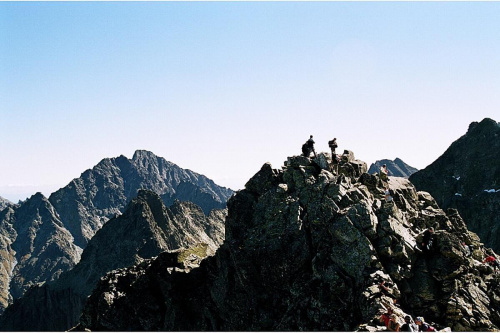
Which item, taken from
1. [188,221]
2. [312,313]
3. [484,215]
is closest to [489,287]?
[312,313]

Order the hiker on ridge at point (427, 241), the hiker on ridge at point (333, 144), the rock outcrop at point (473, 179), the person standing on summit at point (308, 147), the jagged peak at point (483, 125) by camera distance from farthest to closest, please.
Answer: the jagged peak at point (483, 125), the rock outcrop at point (473, 179), the person standing on summit at point (308, 147), the hiker on ridge at point (333, 144), the hiker on ridge at point (427, 241)

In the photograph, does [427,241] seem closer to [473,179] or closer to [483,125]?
[473,179]

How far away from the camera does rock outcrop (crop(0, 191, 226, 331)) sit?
5984 inches

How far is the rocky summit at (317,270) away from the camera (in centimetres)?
3250

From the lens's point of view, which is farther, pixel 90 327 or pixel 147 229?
pixel 147 229

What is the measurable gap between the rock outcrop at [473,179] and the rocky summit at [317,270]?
8703cm

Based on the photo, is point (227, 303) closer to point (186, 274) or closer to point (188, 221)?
point (186, 274)

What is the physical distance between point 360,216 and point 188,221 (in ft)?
562

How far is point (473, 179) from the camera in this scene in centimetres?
13212

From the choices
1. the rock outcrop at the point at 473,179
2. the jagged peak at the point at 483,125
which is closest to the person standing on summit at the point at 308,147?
the rock outcrop at the point at 473,179

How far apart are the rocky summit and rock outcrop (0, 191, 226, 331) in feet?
325

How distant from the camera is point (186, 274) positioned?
5084 cm

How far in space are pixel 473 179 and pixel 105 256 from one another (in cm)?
16491

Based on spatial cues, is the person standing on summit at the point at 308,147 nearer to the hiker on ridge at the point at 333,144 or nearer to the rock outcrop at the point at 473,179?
the hiker on ridge at the point at 333,144
